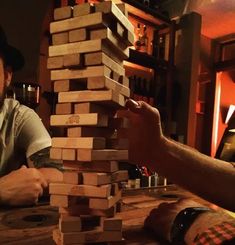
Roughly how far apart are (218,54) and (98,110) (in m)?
5.52

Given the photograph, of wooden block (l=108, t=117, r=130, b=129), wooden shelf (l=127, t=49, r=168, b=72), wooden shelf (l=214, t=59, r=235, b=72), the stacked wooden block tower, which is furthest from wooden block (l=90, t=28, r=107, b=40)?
wooden shelf (l=214, t=59, r=235, b=72)

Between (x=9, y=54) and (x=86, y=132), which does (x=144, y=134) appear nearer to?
(x=86, y=132)

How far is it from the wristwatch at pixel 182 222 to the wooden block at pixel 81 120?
1.40 ft

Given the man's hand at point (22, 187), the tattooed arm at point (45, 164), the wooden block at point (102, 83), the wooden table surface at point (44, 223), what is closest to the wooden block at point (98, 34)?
the wooden block at point (102, 83)

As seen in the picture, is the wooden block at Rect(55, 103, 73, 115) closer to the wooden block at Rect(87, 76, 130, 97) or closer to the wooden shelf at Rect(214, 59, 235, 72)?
the wooden block at Rect(87, 76, 130, 97)

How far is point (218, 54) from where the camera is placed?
5.84 metres

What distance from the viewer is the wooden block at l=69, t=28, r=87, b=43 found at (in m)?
0.83

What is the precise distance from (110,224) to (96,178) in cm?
15

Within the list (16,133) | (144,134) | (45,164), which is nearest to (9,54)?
(16,133)

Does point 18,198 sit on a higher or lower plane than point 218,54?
lower

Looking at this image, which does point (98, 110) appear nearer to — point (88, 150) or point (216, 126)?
point (88, 150)

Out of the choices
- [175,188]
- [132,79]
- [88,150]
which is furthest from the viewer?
[132,79]

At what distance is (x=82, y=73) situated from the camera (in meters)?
0.84

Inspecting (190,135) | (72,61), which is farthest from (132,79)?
(72,61)
